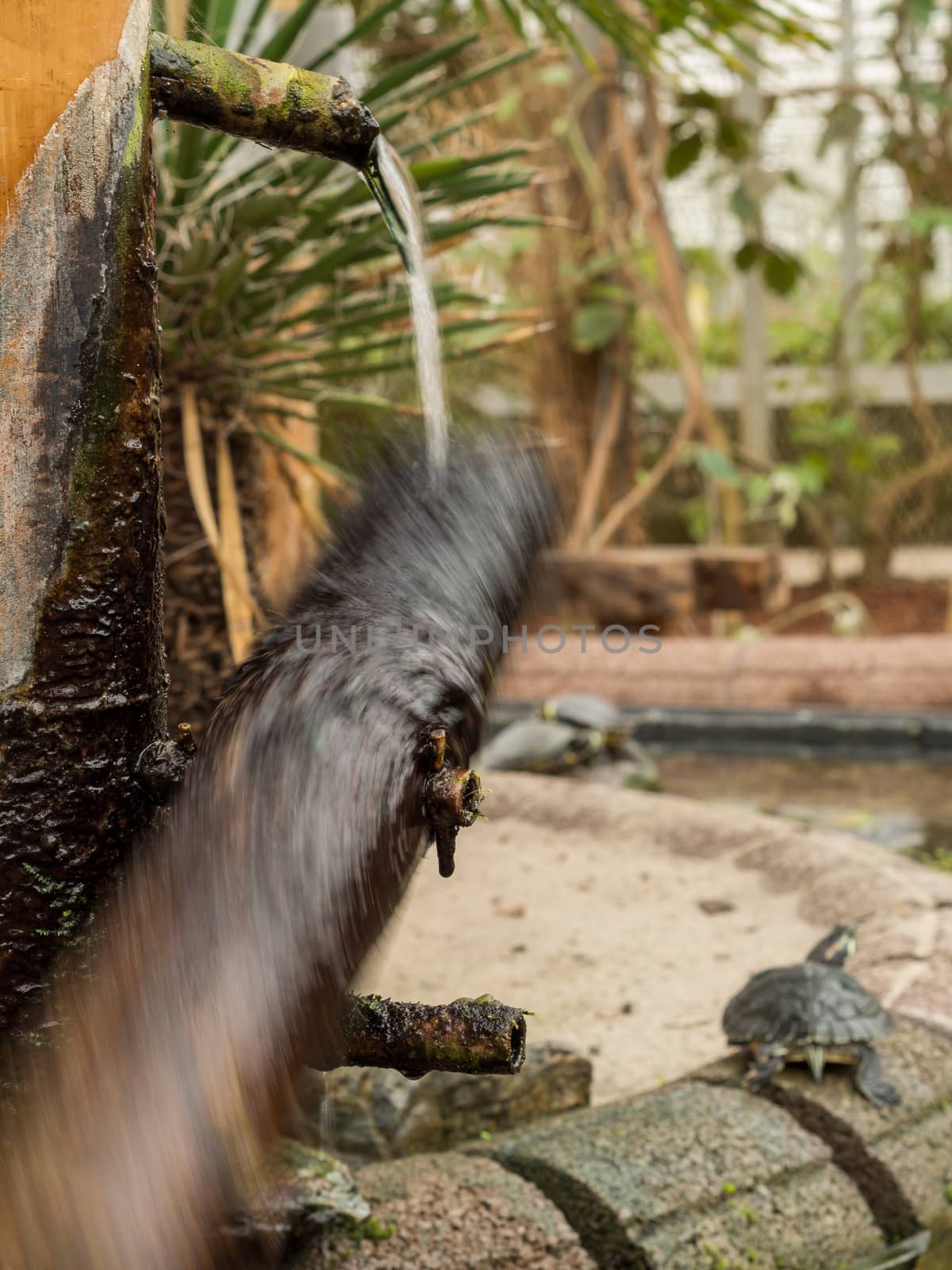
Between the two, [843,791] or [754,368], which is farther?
[754,368]

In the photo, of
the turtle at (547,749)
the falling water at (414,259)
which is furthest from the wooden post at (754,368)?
the falling water at (414,259)

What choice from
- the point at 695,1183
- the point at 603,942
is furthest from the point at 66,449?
the point at 603,942

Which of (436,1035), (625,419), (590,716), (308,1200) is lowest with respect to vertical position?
(308,1200)

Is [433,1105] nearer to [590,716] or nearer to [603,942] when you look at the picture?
[603,942]

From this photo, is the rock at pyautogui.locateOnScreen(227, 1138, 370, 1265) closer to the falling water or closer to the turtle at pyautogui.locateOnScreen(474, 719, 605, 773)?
the falling water

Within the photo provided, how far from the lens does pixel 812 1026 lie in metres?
1.89

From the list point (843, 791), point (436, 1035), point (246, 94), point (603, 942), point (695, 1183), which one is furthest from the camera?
point (843, 791)

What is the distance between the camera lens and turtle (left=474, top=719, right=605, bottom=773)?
4.75m

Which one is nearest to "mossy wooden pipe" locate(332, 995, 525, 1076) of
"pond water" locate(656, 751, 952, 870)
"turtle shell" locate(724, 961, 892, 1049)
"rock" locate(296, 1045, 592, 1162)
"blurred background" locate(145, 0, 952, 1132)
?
"blurred background" locate(145, 0, 952, 1132)

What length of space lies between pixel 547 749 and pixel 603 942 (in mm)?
1813

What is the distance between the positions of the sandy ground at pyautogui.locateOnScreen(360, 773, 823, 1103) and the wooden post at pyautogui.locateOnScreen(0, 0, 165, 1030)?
126cm

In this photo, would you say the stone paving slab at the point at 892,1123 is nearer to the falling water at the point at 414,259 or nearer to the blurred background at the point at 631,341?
the blurred background at the point at 631,341

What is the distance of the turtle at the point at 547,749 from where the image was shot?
475 centimetres

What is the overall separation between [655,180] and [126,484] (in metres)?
6.38
